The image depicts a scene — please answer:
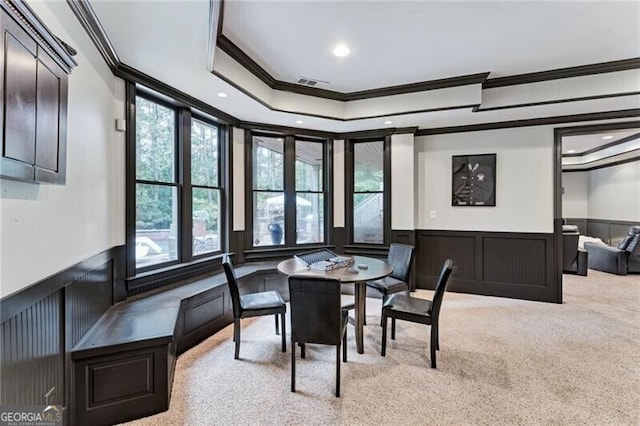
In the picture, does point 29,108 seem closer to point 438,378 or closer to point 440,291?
point 440,291

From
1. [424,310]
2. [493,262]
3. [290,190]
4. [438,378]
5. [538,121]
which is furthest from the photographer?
[290,190]

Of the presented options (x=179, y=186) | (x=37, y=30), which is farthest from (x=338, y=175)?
(x=37, y=30)

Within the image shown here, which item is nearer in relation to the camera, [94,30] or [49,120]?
[49,120]

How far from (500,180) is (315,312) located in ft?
12.5

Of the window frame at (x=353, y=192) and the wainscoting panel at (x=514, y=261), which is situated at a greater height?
the window frame at (x=353, y=192)

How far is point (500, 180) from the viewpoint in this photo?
→ 15.3ft

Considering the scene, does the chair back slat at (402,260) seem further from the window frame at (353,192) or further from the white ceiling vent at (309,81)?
the white ceiling vent at (309,81)

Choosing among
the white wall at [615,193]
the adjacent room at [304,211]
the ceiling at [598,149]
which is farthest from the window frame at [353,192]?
the white wall at [615,193]

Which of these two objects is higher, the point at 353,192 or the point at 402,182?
the point at 402,182

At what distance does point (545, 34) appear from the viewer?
2.70 m

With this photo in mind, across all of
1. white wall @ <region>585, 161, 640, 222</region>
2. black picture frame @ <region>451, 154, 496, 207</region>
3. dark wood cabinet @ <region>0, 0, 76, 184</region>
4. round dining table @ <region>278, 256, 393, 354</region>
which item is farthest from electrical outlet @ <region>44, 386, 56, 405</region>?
white wall @ <region>585, 161, 640, 222</region>

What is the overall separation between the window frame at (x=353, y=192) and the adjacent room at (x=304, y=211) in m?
0.03

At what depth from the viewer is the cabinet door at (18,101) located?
3.96ft

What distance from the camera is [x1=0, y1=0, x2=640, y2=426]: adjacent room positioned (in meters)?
1.76
